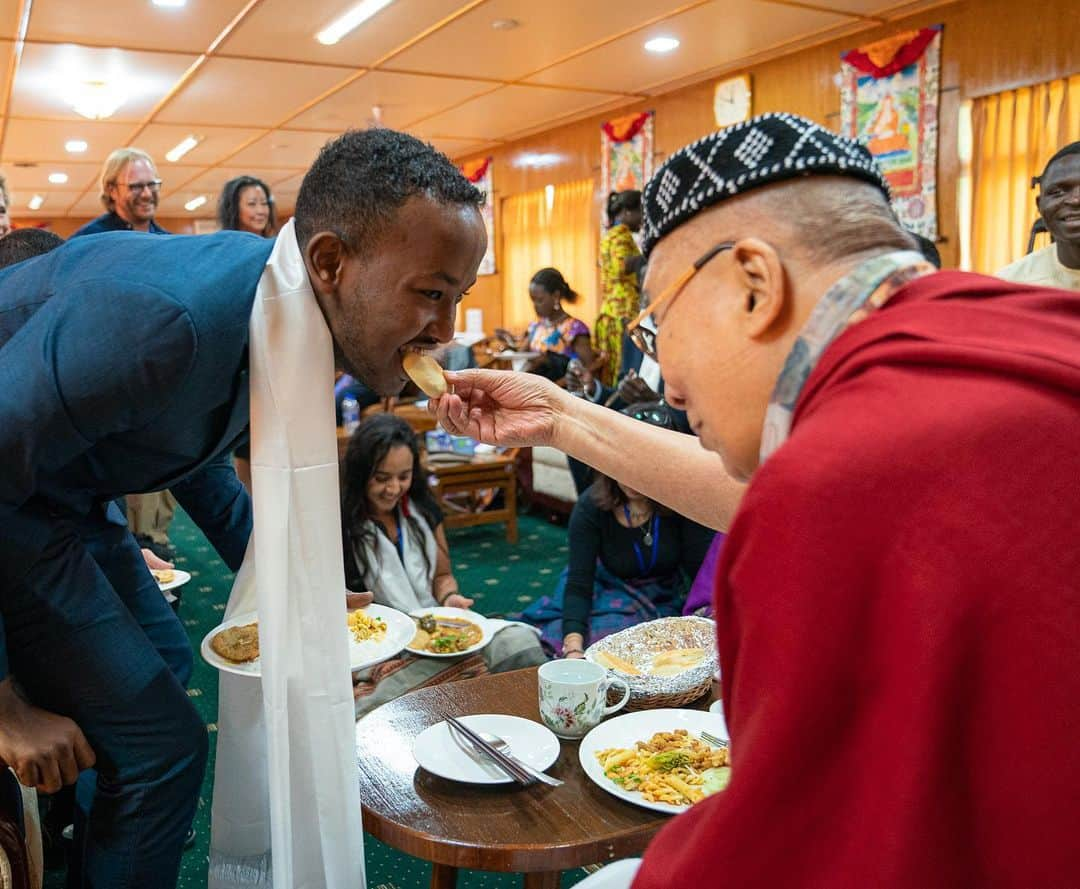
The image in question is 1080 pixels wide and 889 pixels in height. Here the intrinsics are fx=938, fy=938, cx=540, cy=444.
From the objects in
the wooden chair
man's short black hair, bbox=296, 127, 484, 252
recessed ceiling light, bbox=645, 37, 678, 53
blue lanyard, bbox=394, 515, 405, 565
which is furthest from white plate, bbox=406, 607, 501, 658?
recessed ceiling light, bbox=645, 37, 678, 53

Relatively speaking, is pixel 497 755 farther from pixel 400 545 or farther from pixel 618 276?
pixel 618 276

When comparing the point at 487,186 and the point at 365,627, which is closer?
the point at 365,627

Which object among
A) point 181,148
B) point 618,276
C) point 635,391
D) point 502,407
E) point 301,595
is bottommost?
point 301,595

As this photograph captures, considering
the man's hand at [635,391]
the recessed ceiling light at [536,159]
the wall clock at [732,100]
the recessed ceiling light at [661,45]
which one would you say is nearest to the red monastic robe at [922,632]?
the man's hand at [635,391]

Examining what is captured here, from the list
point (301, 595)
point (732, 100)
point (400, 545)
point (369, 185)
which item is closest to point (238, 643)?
point (301, 595)

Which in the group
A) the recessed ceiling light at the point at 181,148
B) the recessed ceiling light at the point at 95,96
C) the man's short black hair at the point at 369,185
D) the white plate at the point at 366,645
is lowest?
the white plate at the point at 366,645

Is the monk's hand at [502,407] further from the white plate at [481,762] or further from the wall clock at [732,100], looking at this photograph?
the wall clock at [732,100]

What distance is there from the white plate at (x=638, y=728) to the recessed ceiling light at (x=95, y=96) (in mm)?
6557

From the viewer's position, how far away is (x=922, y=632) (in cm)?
60

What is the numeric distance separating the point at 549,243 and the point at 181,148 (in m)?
3.71

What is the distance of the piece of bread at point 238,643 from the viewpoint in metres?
1.79

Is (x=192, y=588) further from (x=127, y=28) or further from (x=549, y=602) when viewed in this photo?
(x=127, y=28)

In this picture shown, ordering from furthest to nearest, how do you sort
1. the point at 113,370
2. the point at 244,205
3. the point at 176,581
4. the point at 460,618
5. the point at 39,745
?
the point at 244,205
the point at 176,581
the point at 460,618
the point at 39,745
the point at 113,370

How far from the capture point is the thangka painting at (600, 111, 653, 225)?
24.3 feet
